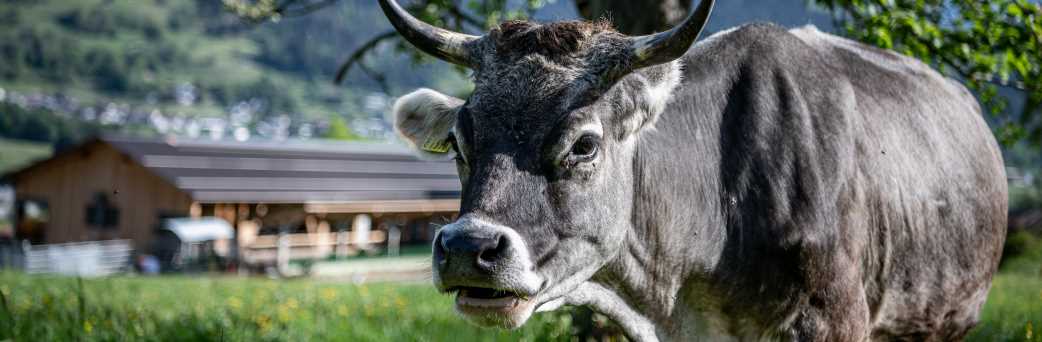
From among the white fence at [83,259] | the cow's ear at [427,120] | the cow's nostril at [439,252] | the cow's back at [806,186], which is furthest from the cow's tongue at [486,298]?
the white fence at [83,259]

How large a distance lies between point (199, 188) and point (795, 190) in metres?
41.2

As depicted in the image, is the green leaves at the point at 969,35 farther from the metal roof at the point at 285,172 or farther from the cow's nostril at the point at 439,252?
the metal roof at the point at 285,172

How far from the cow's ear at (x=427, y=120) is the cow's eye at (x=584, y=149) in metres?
0.96

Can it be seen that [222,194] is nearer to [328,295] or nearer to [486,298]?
[328,295]

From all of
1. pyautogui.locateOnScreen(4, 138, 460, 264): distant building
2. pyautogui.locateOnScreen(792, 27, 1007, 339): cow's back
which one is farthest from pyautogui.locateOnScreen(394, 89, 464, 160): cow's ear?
pyautogui.locateOnScreen(4, 138, 460, 264): distant building

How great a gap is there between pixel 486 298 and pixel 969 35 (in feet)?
19.4

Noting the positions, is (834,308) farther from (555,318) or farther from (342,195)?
(342,195)

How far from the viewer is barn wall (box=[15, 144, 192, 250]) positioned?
4416 cm

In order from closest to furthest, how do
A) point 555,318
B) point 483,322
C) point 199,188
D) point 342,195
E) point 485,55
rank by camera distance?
1. point 483,322
2. point 485,55
3. point 555,318
4. point 199,188
5. point 342,195

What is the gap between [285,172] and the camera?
163 ft

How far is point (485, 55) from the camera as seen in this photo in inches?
170

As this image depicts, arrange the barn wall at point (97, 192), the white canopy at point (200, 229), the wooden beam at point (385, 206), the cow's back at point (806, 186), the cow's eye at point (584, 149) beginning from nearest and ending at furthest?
1. the cow's eye at point (584, 149)
2. the cow's back at point (806, 186)
3. the white canopy at point (200, 229)
4. the barn wall at point (97, 192)
5. the wooden beam at point (385, 206)

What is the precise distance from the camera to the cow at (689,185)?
3.84m

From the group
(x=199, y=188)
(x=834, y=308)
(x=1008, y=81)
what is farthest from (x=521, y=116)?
(x=199, y=188)
